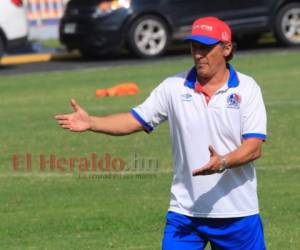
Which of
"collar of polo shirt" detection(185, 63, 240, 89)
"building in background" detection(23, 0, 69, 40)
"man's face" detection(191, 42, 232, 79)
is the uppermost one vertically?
"man's face" detection(191, 42, 232, 79)

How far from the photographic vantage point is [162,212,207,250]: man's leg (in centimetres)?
578

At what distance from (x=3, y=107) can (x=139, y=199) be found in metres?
6.08

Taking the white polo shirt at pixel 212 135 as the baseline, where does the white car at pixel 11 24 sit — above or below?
below

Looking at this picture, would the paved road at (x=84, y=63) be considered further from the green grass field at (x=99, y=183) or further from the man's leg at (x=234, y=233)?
the man's leg at (x=234, y=233)

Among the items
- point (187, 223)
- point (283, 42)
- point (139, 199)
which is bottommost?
point (283, 42)

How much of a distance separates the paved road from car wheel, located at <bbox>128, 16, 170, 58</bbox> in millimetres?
223

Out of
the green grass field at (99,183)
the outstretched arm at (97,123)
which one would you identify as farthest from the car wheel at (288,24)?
the outstretched arm at (97,123)

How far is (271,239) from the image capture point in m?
8.23

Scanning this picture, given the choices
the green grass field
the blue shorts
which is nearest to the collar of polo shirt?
the blue shorts

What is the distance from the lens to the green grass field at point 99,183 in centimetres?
851

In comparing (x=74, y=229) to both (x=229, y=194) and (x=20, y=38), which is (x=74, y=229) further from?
(x=20, y=38)

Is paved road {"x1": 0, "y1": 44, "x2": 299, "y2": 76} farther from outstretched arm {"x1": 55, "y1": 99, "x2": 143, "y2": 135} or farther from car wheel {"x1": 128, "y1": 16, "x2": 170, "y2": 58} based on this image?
outstretched arm {"x1": 55, "y1": 99, "x2": 143, "y2": 135}

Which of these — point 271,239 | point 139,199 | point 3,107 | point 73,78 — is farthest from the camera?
point 73,78

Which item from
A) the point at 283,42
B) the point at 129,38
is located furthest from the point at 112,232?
the point at 283,42
